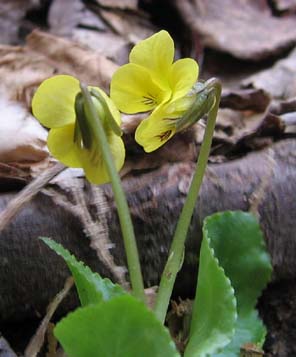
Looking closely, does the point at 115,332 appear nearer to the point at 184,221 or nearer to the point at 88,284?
the point at 88,284

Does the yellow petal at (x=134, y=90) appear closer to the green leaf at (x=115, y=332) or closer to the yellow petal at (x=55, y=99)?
the yellow petal at (x=55, y=99)

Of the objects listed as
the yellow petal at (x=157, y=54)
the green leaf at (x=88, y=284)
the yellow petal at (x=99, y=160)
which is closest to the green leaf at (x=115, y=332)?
the green leaf at (x=88, y=284)

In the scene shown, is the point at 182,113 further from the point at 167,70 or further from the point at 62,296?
the point at 62,296

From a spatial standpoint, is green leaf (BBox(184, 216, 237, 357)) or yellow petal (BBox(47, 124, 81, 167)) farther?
yellow petal (BBox(47, 124, 81, 167))

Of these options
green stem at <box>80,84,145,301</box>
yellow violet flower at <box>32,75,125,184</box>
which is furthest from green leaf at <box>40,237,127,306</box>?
yellow violet flower at <box>32,75,125,184</box>

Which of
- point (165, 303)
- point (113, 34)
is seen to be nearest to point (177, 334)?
point (165, 303)

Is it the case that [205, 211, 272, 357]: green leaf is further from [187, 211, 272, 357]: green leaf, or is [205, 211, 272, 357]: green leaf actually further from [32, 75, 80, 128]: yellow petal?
[32, 75, 80, 128]: yellow petal
